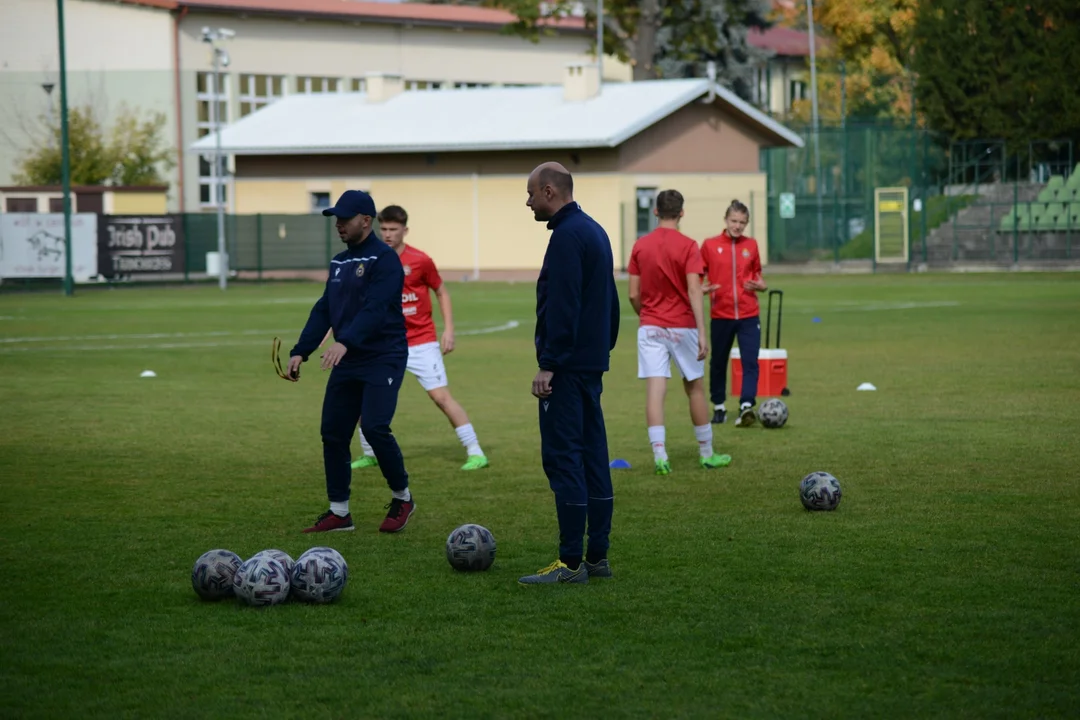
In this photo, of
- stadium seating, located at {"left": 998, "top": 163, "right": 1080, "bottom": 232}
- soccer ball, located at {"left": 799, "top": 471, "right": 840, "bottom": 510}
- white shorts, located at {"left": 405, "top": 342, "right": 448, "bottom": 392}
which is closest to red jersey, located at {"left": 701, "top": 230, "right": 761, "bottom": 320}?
white shorts, located at {"left": 405, "top": 342, "right": 448, "bottom": 392}

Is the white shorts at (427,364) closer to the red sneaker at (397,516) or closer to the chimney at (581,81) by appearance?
the red sneaker at (397,516)

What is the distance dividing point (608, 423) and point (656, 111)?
38.3 metres

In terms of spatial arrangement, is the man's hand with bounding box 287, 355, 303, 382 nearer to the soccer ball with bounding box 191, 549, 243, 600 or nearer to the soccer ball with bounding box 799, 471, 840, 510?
the soccer ball with bounding box 191, 549, 243, 600

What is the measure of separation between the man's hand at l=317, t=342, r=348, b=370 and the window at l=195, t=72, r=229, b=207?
5501 centimetres

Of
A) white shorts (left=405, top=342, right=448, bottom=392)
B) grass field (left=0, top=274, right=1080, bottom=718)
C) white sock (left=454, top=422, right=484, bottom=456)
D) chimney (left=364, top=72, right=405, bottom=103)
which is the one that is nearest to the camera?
grass field (left=0, top=274, right=1080, bottom=718)

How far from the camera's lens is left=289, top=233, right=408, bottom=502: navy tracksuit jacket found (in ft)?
31.4

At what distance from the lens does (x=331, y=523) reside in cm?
977

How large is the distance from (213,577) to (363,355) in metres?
2.21

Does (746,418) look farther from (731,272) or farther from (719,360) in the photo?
(731,272)

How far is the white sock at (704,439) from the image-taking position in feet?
40.5

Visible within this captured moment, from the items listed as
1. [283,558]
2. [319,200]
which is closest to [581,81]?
[319,200]

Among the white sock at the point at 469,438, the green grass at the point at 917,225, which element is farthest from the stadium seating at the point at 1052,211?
the white sock at the point at 469,438

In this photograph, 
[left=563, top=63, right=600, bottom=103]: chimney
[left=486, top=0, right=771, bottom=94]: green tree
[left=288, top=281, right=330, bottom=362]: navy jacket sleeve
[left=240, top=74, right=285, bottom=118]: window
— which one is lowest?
[left=288, top=281, right=330, bottom=362]: navy jacket sleeve

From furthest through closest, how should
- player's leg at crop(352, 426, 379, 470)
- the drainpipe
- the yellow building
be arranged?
1. the drainpipe
2. the yellow building
3. player's leg at crop(352, 426, 379, 470)
